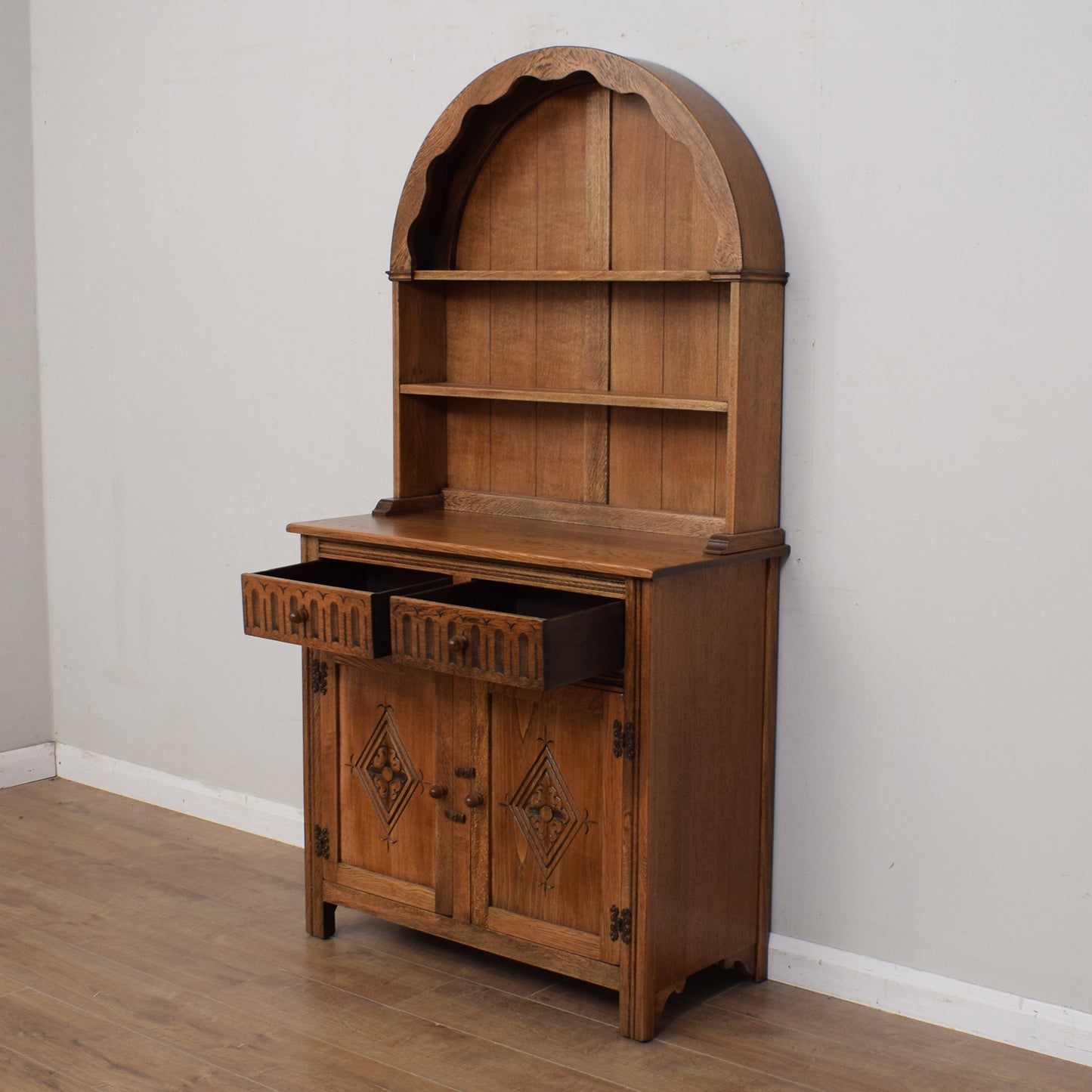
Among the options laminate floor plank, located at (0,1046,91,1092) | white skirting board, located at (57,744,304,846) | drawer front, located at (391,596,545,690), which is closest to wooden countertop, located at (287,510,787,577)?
drawer front, located at (391,596,545,690)

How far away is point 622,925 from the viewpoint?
2939 millimetres

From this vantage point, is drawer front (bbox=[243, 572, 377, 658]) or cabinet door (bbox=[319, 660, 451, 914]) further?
cabinet door (bbox=[319, 660, 451, 914])

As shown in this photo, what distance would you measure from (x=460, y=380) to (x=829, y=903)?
5.18ft

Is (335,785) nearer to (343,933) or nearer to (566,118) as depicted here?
(343,933)

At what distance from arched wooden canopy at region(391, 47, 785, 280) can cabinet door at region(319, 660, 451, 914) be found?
103 centimetres

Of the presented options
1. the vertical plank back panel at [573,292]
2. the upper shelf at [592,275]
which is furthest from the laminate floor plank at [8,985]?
the upper shelf at [592,275]

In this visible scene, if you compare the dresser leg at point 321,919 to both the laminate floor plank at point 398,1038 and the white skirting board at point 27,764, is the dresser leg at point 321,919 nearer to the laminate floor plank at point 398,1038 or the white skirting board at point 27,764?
the laminate floor plank at point 398,1038

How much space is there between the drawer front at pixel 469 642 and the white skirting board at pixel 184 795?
1.37 meters

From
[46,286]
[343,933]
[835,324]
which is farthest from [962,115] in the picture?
[46,286]

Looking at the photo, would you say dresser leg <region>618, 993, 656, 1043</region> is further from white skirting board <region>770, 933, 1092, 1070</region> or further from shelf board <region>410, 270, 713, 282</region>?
shelf board <region>410, 270, 713, 282</region>

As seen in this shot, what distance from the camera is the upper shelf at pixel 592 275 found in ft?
9.69

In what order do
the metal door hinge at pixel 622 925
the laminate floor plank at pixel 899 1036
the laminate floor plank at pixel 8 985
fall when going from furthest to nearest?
the laminate floor plank at pixel 8 985 < the metal door hinge at pixel 622 925 < the laminate floor plank at pixel 899 1036

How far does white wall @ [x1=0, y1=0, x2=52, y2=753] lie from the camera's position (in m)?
4.53

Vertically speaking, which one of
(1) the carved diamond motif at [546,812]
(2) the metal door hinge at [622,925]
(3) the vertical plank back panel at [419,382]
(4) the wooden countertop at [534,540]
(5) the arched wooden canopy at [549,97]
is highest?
(5) the arched wooden canopy at [549,97]
